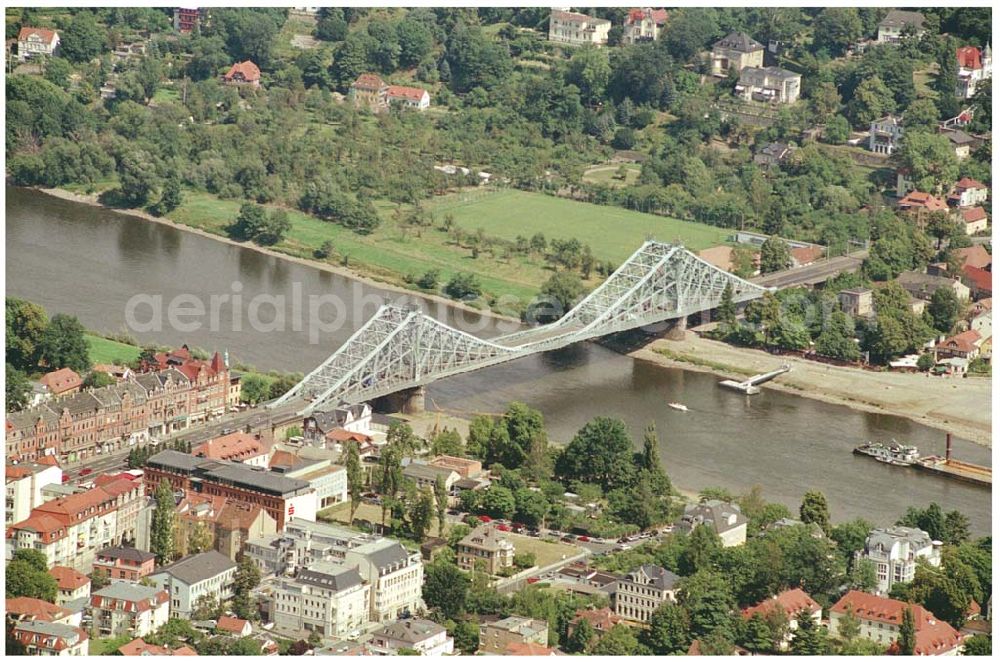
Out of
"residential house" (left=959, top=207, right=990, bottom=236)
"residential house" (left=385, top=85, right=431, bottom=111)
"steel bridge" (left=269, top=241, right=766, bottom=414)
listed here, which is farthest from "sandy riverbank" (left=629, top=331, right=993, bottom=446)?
"residential house" (left=385, top=85, right=431, bottom=111)

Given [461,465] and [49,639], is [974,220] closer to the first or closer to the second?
[461,465]

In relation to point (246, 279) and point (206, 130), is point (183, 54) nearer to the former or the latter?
point (206, 130)

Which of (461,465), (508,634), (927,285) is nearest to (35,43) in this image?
(927,285)

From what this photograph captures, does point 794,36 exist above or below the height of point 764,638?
above

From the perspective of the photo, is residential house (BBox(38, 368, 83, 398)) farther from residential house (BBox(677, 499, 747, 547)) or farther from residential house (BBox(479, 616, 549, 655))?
residential house (BBox(479, 616, 549, 655))

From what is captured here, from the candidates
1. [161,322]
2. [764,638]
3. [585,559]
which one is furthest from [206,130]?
[764,638]
